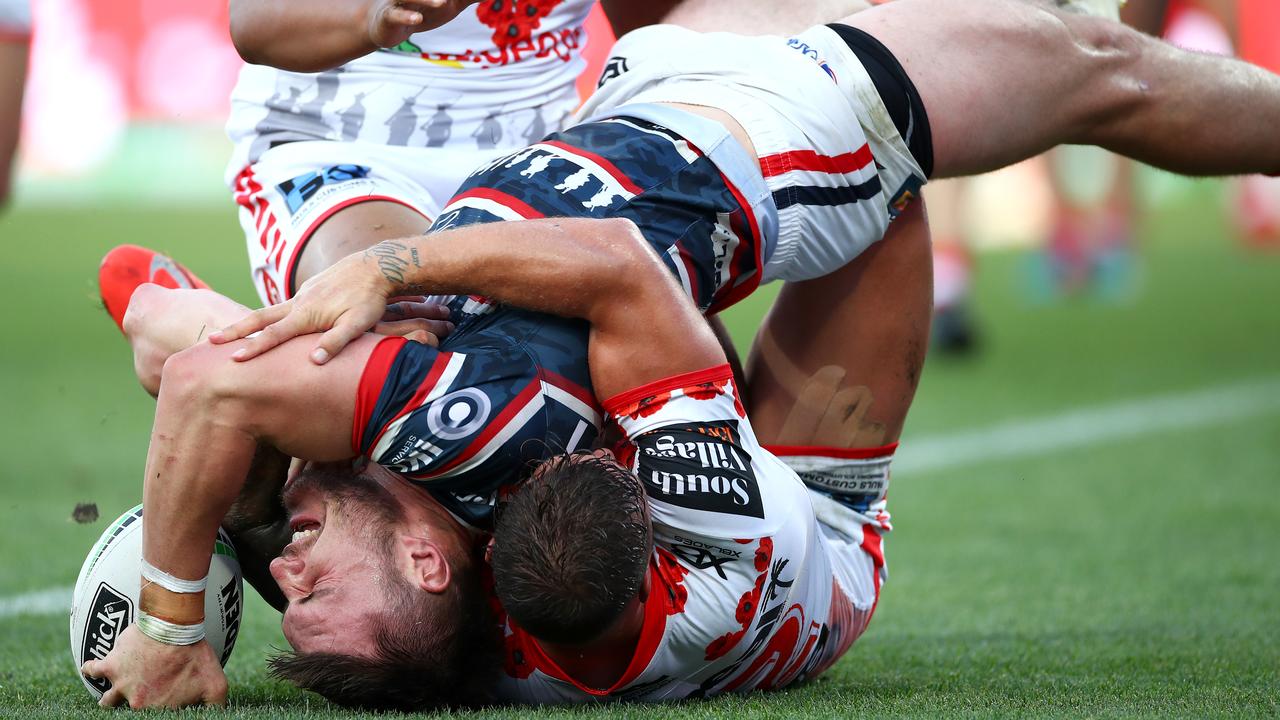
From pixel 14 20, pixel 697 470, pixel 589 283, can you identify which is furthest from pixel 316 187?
pixel 14 20

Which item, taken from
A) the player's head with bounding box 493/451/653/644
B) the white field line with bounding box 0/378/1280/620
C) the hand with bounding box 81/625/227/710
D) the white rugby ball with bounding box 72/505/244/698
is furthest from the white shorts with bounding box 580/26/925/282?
the white field line with bounding box 0/378/1280/620

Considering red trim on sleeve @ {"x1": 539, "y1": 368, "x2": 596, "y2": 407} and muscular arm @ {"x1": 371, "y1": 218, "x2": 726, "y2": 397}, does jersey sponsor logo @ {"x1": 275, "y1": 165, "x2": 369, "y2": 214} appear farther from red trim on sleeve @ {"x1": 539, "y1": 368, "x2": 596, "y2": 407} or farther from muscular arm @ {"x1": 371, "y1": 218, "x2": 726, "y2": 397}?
red trim on sleeve @ {"x1": 539, "y1": 368, "x2": 596, "y2": 407}

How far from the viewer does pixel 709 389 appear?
104 inches

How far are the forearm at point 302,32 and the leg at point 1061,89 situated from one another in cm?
104

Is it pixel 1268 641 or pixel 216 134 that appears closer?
pixel 1268 641

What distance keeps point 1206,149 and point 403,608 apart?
1930 mm

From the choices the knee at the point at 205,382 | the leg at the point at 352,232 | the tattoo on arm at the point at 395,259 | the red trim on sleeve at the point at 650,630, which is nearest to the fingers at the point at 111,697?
the knee at the point at 205,382

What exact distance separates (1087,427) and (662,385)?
510cm

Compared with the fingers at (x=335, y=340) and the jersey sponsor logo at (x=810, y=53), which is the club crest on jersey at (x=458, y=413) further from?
the jersey sponsor logo at (x=810, y=53)

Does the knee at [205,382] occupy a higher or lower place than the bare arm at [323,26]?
lower

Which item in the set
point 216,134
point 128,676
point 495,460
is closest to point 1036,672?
point 495,460

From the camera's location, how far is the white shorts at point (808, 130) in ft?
9.93

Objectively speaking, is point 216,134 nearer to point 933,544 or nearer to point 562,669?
point 933,544

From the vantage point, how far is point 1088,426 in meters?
7.31
